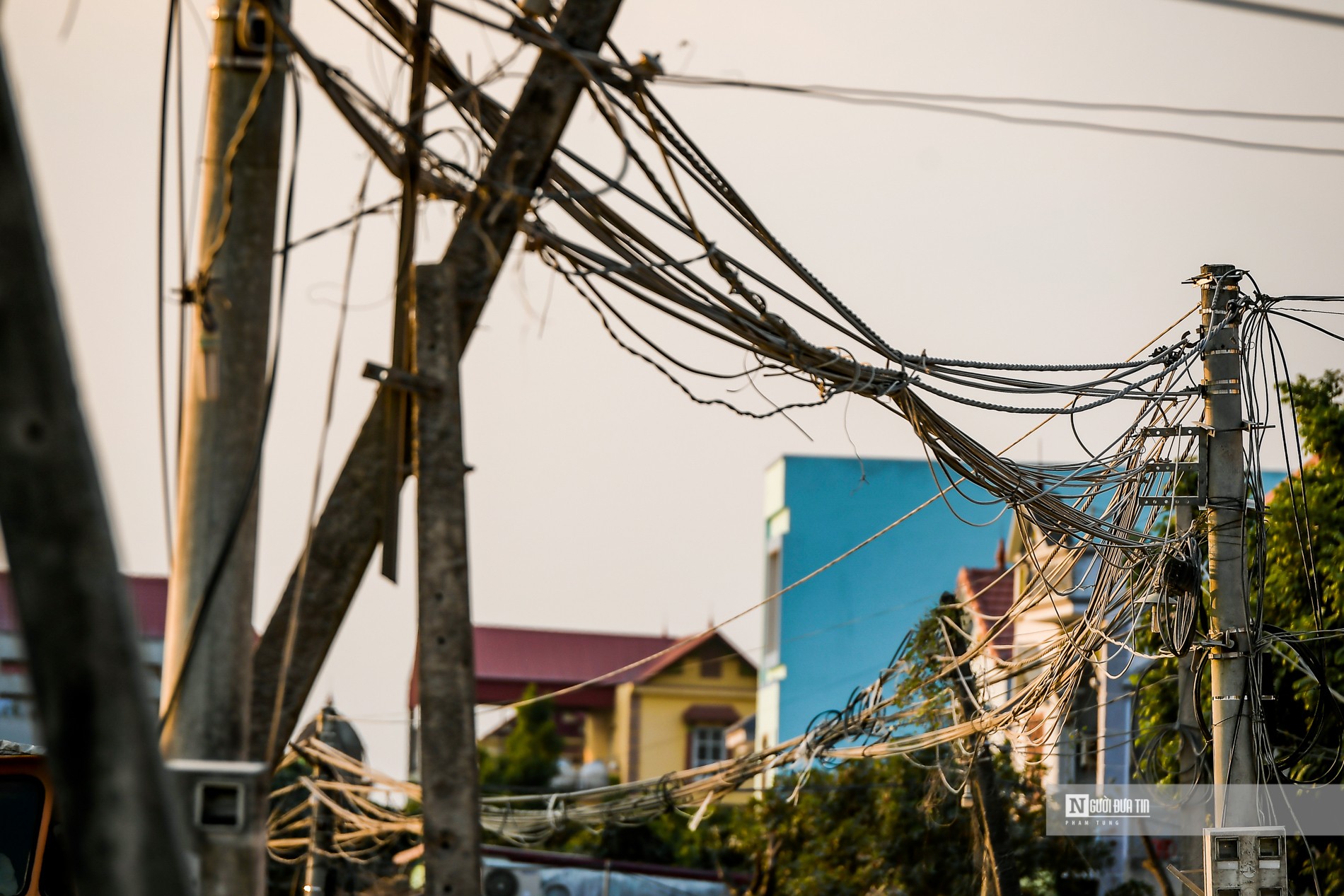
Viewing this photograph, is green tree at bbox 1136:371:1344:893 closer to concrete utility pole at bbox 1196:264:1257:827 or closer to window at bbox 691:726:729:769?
concrete utility pole at bbox 1196:264:1257:827

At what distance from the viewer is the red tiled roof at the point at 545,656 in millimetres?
60500

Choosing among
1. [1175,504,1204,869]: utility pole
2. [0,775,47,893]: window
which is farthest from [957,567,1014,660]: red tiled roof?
[0,775,47,893]: window

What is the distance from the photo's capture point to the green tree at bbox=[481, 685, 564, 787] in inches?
1686

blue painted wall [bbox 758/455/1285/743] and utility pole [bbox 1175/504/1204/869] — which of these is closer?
utility pole [bbox 1175/504/1204/869]

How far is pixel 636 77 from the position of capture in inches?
190

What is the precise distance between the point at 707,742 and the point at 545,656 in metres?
13.1

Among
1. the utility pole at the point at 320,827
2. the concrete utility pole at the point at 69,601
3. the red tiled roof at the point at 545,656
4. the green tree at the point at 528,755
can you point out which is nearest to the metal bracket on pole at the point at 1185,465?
the concrete utility pole at the point at 69,601

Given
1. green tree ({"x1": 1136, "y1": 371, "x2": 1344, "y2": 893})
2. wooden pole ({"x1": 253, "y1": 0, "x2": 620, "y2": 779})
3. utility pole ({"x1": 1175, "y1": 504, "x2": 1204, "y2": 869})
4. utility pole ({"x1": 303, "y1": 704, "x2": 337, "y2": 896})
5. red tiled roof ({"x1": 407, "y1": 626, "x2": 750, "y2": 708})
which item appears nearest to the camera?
wooden pole ({"x1": 253, "y1": 0, "x2": 620, "y2": 779})

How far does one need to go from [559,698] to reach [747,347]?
174 feet

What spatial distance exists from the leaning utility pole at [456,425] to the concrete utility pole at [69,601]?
1.27 meters

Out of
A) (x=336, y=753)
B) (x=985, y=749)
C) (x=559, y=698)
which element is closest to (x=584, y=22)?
(x=985, y=749)

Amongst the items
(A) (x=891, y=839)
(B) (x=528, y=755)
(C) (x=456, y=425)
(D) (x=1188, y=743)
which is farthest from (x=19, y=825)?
(B) (x=528, y=755)

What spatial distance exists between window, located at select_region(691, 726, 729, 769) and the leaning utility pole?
48.2 metres

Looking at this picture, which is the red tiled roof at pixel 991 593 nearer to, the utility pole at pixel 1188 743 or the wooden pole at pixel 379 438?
the utility pole at pixel 1188 743
